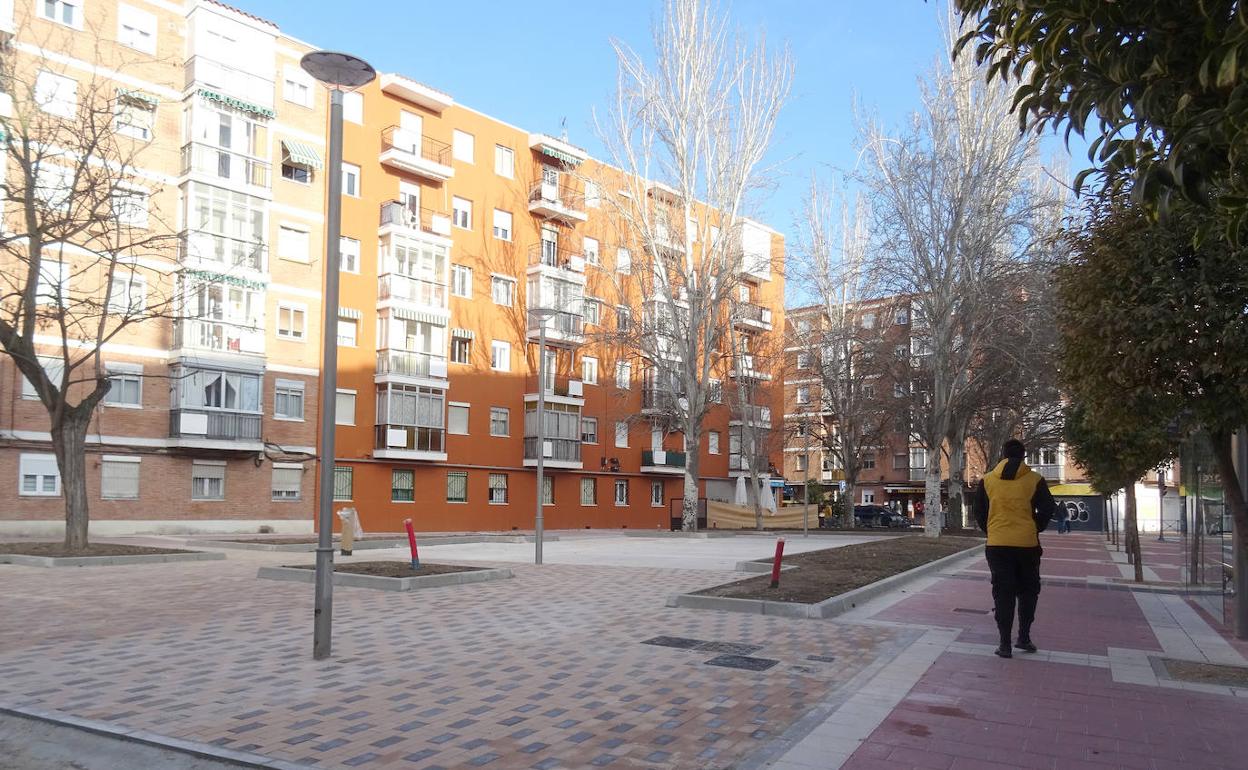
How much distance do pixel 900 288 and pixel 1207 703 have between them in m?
20.4

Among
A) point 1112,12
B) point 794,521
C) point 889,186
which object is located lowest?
point 794,521

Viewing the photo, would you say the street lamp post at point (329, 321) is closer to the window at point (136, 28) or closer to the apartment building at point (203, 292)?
the apartment building at point (203, 292)

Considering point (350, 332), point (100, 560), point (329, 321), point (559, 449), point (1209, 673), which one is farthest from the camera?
point (559, 449)

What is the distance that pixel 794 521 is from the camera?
145 ft

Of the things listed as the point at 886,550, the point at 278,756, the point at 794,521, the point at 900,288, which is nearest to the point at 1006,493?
the point at 278,756

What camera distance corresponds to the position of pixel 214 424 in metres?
31.8

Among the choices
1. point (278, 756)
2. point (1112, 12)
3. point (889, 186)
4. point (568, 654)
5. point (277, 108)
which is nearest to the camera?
point (1112, 12)

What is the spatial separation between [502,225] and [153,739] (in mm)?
39009

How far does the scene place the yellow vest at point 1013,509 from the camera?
8141mm

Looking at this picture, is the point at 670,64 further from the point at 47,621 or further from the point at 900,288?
the point at 47,621

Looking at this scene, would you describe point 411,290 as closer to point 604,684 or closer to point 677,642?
point 677,642

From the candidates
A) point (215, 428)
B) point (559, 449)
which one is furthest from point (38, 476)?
point (559, 449)

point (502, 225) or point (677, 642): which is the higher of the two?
point (502, 225)

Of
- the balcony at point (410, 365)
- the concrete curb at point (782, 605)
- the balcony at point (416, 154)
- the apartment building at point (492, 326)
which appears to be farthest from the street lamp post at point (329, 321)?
the balcony at point (416, 154)
